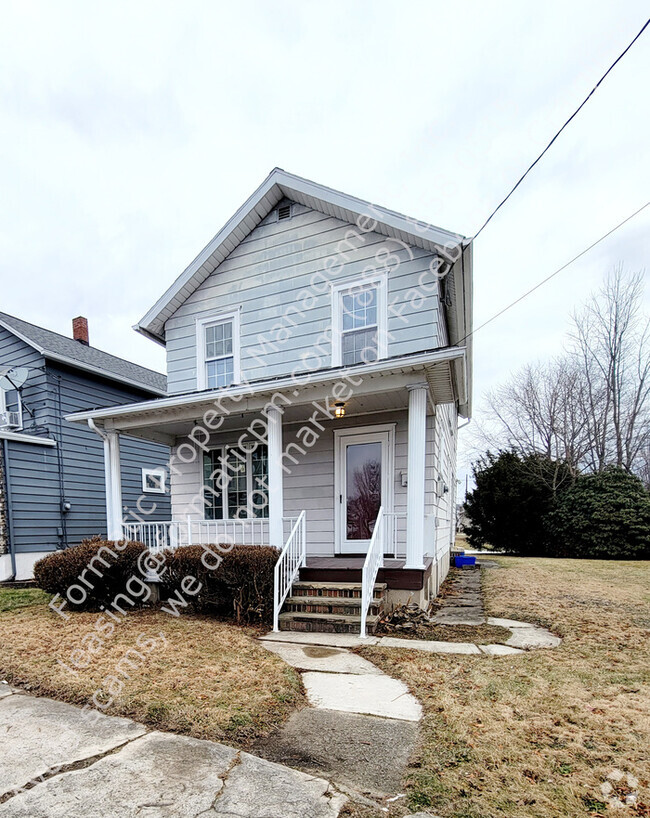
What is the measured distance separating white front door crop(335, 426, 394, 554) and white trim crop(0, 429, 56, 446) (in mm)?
7257

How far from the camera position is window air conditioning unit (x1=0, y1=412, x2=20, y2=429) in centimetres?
1074

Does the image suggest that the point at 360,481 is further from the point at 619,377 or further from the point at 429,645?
the point at 619,377

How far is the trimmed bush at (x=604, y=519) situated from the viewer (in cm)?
1336

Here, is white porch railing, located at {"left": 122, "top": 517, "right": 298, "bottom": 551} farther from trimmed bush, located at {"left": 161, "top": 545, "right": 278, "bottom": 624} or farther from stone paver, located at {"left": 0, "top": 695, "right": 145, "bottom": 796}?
stone paver, located at {"left": 0, "top": 695, "right": 145, "bottom": 796}

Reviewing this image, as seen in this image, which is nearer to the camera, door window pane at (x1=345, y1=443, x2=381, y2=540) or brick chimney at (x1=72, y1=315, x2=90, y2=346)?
door window pane at (x1=345, y1=443, x2=381, y2=540)

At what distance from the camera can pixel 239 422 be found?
26.4ft

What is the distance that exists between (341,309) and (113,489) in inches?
196

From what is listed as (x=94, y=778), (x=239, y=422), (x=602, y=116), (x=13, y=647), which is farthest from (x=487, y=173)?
(x=13, y=647)

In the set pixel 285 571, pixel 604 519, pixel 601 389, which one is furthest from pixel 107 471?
pixel 601 389

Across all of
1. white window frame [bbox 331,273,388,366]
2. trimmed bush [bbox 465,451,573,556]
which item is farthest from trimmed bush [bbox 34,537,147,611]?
trimmed bush [bbox 465,451,573,556]

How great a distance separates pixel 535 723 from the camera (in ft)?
9.07

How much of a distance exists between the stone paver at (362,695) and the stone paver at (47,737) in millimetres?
1293

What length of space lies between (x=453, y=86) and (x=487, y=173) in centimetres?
166

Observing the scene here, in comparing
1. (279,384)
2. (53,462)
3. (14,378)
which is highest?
(14,378)
